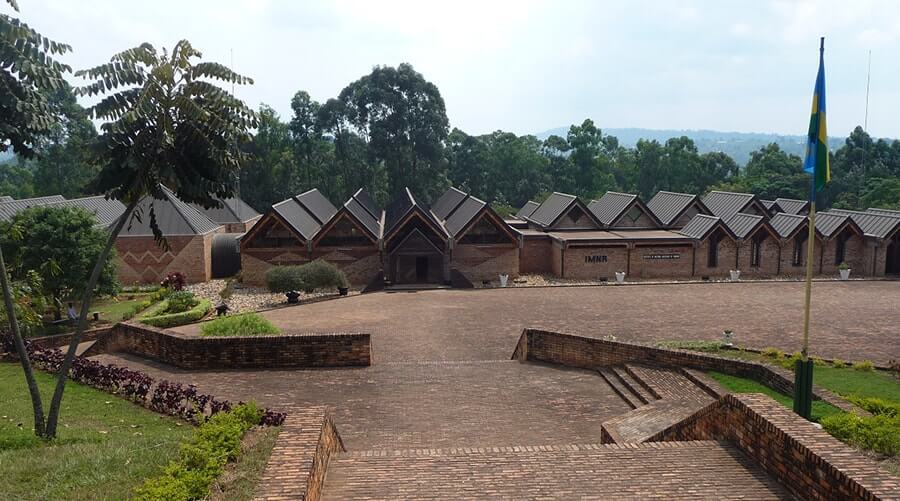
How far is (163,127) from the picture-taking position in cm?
1124

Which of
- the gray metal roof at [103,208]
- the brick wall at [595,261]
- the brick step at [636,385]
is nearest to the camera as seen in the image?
the brick step at [636,385]

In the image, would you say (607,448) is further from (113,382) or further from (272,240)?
(272,240)

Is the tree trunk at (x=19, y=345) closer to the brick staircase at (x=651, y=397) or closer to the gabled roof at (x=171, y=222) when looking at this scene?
the brick staircase at (x=651, y=397)

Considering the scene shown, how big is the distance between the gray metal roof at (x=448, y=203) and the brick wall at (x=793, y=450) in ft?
109

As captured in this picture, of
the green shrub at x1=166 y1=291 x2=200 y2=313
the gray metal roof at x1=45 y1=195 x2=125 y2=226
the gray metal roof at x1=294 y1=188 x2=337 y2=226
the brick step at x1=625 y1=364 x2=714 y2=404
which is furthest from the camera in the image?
the gray metal roof at x1=294 y1=188 x2=337 y2=226

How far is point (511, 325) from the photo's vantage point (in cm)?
2327

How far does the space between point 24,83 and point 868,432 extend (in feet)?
44.9

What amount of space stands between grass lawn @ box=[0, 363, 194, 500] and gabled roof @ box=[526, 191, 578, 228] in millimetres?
29703

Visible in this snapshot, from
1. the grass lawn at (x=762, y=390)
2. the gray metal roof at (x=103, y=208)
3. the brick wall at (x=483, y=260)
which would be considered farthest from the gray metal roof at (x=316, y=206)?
the grass lawn at (x=762, y=390)

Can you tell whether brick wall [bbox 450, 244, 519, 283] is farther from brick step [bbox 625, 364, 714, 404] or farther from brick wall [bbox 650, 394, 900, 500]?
brick wall [bbox 650, 394, 900, 500]

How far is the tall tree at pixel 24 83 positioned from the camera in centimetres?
970

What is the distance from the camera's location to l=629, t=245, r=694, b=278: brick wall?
35.8 metres

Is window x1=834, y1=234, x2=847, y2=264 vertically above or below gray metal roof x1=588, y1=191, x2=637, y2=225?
below

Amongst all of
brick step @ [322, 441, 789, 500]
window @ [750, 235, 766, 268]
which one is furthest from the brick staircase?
window @ [750, 235, 766, 268]
